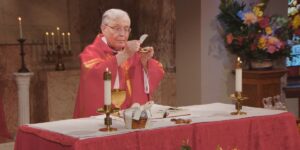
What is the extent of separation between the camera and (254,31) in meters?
6.21

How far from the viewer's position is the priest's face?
13.8 feet

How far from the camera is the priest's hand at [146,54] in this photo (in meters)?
4.16

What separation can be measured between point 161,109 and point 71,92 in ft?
11.4

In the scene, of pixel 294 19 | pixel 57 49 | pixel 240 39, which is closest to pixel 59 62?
pixel 57 49

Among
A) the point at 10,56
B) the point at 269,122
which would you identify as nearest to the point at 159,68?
the point at 269,122

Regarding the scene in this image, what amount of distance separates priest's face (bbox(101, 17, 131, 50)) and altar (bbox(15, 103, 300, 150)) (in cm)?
62

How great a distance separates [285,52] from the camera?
6359 millimetres

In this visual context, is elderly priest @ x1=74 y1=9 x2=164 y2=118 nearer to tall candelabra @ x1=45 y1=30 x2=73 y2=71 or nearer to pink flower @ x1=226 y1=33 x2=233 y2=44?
pink flower @ x1=226 y1=33 x2=233 y2=44

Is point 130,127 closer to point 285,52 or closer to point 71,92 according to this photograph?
point 285,52

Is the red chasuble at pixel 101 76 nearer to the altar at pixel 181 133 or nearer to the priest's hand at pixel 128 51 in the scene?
the priest's hand at pixel 128 51

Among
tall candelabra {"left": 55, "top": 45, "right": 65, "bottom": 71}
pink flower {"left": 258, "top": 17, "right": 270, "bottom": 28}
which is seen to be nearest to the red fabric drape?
tall candelabra {"left": 55, "top": 45, "right": 65, "bottom": 71}

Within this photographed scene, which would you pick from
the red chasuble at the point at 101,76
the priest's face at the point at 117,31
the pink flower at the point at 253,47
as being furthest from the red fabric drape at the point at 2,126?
the pink flower at the point at 253,47

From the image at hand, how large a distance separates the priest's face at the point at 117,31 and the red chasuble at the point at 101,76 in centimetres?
6

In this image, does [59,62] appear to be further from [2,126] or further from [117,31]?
[117,31]
